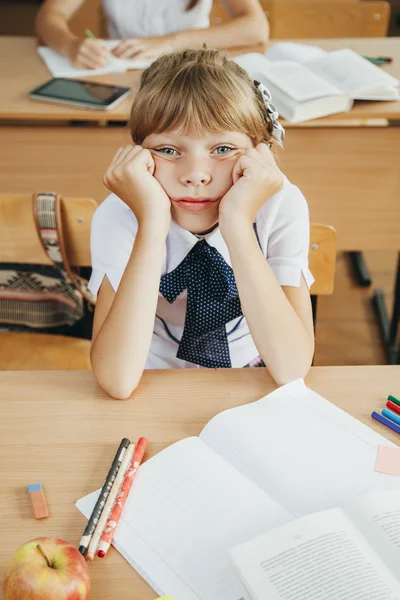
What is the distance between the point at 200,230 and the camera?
126cm

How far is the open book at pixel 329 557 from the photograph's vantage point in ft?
2.20

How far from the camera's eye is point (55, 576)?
0.67 metres

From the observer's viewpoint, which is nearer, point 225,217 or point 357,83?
point 225,217

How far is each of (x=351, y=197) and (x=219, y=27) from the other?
2.48 ft

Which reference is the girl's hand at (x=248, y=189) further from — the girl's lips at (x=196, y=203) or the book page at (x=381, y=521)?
the book page at (x=381, y=521)

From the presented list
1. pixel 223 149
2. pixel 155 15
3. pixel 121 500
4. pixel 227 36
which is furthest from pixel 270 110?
pixel 155 15

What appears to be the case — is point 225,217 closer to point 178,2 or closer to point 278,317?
point 278,317

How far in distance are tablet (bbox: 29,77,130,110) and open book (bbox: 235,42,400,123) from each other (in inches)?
15.8

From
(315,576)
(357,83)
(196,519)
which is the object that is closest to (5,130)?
(357,83)

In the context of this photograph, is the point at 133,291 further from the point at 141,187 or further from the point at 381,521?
→ the point at 381,521

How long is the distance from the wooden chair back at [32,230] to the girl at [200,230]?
107mm

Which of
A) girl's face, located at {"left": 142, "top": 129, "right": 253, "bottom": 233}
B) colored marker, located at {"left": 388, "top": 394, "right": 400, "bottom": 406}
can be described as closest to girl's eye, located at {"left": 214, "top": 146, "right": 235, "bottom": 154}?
girl's face, located at {"left": 142, "top": 129, "right": 253, "bottom": 233}

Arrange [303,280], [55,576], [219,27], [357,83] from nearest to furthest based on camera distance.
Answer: [55,576], [303,280], [357,83], [219,27]

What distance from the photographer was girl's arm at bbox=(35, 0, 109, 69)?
7.35 ft
